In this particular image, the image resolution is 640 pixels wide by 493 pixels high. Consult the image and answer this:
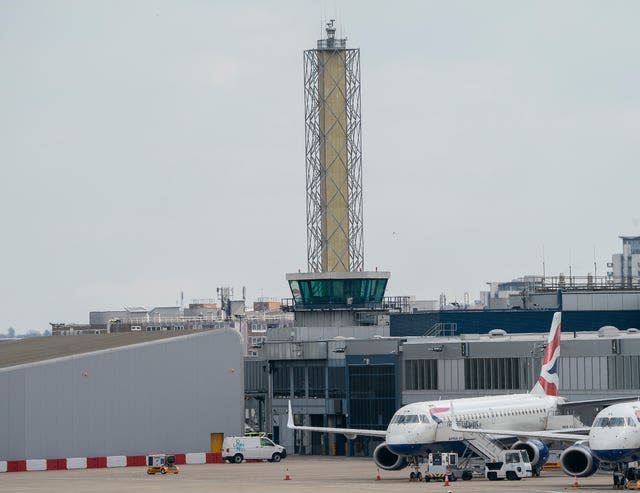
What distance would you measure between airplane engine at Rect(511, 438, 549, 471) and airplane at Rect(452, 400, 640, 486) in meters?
9.73

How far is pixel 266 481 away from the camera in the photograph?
285 feet

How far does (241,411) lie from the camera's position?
120 metres

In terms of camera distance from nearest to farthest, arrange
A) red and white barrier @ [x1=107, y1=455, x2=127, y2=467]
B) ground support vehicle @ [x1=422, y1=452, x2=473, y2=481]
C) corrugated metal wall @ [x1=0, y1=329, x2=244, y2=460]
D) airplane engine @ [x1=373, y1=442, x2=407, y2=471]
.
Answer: ground support vehicle @ [x1=422, y1=452, x2=473, y2=481] → airplane engine @ [x1=373, y1=442, x2=407, y2=471] → corrugated metal wall @ [x1=0, y1=329, x2=244, y2=460] → red and white barrier @ [x1=107, y1=455, x2=127, y2=467]

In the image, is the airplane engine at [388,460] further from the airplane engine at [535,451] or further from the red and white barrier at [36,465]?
the red and white barrier at [36,465]

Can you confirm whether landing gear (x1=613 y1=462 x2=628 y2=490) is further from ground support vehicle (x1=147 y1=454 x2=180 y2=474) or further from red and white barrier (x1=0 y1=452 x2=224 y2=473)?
red and white barrier (x1=0 y1=452 x2=224 y2=473)

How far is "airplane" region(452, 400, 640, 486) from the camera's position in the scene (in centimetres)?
7538

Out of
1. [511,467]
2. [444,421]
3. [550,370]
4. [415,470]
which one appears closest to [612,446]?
[511,467]

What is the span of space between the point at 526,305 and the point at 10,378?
79347mm

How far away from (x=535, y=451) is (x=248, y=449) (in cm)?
3340

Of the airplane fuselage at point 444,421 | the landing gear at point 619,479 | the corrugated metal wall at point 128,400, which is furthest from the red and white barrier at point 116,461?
the landing gear at point 619,479

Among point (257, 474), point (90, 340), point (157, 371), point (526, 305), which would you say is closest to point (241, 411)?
point (157, 371)

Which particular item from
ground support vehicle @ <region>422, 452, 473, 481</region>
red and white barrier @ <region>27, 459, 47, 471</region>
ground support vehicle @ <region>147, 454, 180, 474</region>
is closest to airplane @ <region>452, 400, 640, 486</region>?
ground support vehicle @ <region>422, 452, 473, 481</region>

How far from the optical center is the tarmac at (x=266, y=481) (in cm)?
7788

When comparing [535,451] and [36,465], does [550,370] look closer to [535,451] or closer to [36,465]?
[535,451]
